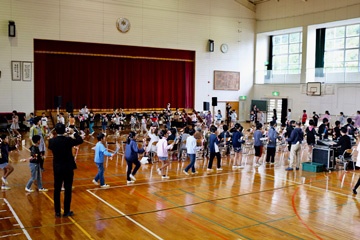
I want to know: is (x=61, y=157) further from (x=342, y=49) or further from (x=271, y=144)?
(x=342, y=49)

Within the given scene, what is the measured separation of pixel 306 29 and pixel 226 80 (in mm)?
8195

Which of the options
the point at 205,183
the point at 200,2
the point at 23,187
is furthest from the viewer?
the point at 200,2

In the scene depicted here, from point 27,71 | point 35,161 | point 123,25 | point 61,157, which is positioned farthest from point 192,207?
point 123,25

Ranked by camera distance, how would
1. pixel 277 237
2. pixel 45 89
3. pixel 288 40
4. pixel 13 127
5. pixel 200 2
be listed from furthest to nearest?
pixel 288 40 → pixel 200 2 → pixel 45 89 → pixel 13 127 → pixel 277 237

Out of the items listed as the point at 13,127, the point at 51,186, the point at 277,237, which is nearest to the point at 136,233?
the point at 277,237

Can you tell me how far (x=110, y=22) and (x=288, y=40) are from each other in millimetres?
16721

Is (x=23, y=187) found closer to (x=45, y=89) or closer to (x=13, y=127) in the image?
(x=13, y=127)

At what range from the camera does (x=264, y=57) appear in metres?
35.9

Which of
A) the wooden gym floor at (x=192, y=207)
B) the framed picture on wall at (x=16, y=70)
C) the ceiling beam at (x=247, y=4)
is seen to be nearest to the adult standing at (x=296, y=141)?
the wooden gym floor at (x=192, y=207)

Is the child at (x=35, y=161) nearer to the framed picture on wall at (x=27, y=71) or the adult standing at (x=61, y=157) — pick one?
the adult standing at (x=61, y=157)

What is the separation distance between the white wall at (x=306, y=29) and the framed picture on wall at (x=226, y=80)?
94.1 inches

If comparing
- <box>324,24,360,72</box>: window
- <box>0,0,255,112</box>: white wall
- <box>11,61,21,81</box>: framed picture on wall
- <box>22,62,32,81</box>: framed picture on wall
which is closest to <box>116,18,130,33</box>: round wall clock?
<box>0,0,255,112</box>: white wall

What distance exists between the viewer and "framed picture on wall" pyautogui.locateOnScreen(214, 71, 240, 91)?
3366cm

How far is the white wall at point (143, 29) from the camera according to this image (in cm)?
2486
